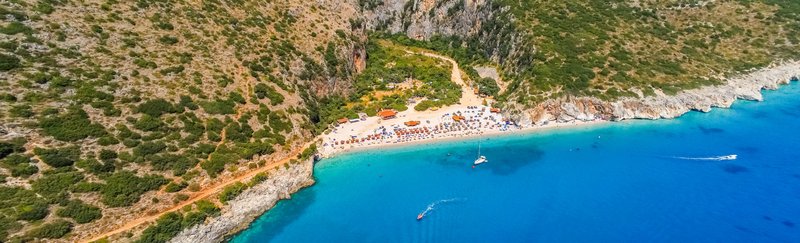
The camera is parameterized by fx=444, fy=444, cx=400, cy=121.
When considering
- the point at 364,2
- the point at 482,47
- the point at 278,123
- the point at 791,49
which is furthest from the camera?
the point at 364,2

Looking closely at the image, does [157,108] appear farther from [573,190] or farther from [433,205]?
[573,190]

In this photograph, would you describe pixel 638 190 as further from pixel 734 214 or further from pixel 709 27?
pixel 709 27

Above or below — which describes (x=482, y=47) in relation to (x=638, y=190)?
above

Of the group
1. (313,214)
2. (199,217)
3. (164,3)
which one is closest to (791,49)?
(313,214)

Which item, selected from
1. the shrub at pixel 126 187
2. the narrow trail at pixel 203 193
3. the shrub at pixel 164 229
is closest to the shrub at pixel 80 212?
the shrub at pixel 126 187

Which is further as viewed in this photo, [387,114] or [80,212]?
[387,114]

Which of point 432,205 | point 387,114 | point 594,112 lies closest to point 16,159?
point 432,205

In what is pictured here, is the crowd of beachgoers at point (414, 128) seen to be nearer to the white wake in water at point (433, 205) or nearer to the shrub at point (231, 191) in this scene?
the shrub at point (231, 191)
